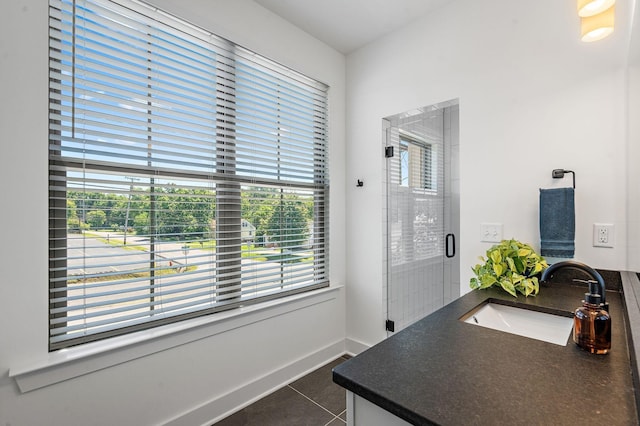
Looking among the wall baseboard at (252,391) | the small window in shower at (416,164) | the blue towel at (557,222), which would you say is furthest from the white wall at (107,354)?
the blue towel at (557,222)

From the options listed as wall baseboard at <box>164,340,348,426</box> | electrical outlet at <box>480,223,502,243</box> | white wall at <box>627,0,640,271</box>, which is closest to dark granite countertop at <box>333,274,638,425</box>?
white wall at <box>627,0,640,271</box>

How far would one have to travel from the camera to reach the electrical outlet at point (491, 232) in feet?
6.05

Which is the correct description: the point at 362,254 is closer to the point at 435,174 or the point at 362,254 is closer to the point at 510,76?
the point at 435,174

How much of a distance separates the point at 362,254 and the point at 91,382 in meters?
1.94

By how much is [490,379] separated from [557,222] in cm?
123

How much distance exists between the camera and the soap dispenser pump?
0.86 metres

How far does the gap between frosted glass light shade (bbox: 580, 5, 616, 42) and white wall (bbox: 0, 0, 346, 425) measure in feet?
5.66

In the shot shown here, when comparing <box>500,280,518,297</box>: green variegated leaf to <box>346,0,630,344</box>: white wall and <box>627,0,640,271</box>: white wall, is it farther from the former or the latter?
<box>627,0,640,271</box>: white wall

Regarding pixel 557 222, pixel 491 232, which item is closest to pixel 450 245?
pixel 491 232

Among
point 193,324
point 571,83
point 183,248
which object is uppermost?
point 571,83

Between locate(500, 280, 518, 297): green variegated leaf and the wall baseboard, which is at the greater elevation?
locate(500, 280, 518, 297): green variegated leaf

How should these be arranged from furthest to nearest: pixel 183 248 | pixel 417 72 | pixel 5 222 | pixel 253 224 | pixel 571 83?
pixel 417 72
pixel 253 224
pixel 183 248
pixel 571 83
pixel 5 222

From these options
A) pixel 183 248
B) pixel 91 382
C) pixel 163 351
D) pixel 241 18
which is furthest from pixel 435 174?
pixel 91 382

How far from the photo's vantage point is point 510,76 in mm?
1814
